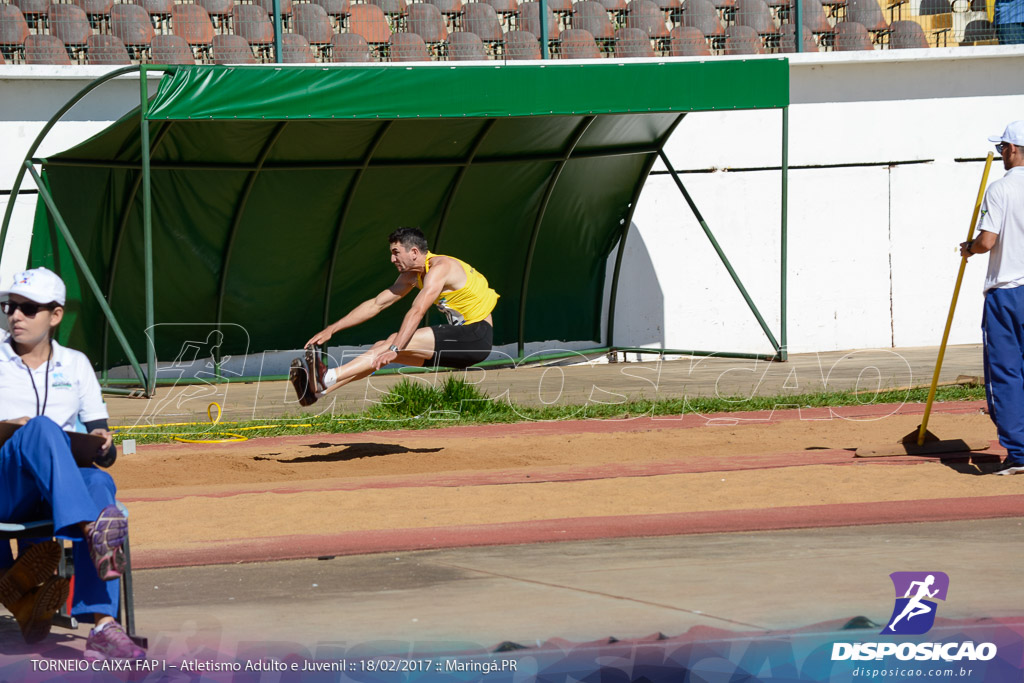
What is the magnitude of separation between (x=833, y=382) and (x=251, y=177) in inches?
272

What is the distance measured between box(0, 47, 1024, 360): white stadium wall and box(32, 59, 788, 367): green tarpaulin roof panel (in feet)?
3.09

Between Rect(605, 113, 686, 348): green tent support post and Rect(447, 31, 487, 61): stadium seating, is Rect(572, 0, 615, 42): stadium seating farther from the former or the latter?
Rect(605, 113, 686, 348): green tent support post

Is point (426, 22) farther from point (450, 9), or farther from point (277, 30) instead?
point (277, 30)

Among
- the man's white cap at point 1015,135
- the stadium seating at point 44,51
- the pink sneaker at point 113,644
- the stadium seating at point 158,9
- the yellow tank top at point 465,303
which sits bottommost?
the pink sneaker at point 113,644

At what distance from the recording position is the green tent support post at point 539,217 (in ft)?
51.2

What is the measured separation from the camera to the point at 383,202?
51.1 ft

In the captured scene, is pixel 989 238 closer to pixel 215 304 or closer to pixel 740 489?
pixel 740 489

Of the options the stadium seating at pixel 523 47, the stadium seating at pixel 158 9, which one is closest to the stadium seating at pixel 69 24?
the stadium seating at pixel 158 9

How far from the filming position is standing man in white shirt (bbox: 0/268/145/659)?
455 cm

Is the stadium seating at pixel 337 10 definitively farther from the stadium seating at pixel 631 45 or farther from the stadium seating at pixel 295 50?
the stadium seating at pixel 631 45

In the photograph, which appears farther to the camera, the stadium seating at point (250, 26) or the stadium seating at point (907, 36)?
the stadium seating at point (907, 36)

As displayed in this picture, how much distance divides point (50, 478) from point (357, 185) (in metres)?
10.9

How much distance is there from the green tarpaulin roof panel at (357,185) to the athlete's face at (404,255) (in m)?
3.73

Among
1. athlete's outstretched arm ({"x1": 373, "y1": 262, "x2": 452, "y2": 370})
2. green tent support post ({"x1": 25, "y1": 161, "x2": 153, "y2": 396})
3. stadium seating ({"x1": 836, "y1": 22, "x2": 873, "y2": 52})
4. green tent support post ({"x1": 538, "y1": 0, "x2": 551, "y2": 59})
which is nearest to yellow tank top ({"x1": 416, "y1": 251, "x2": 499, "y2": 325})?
athlete's outstretched arm ({"x1": 373, "y1": 262, "x2": 452, "y2": 370})
